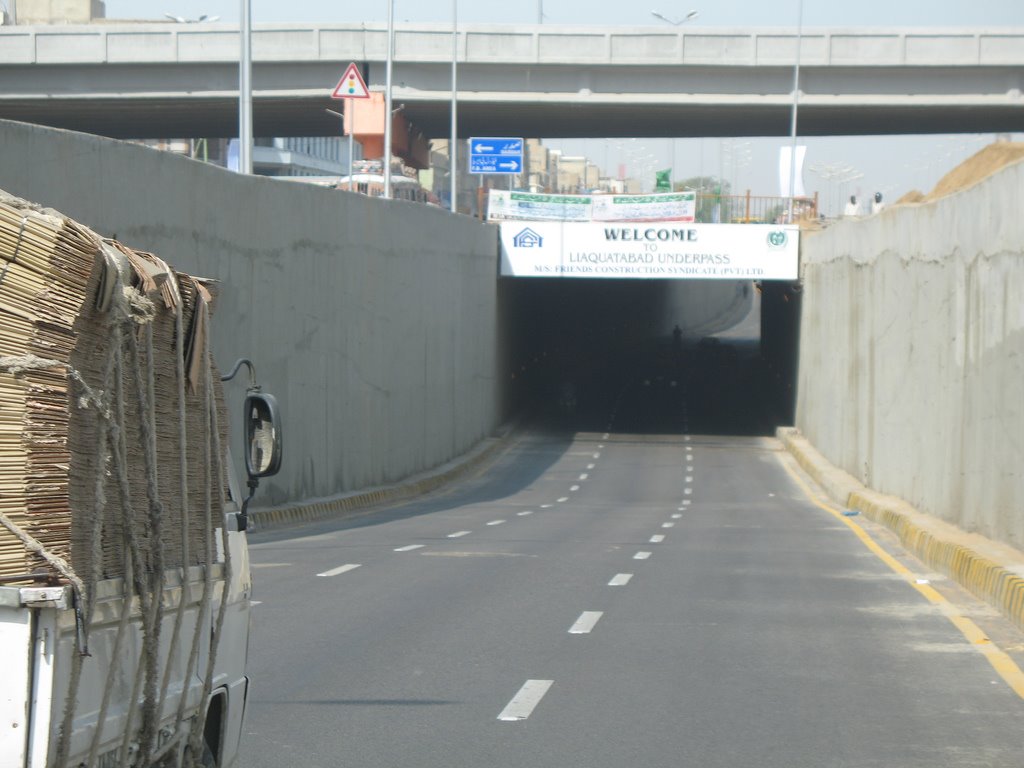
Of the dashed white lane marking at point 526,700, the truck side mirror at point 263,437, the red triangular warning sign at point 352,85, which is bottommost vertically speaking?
the dashed white lane marking at point 526,700

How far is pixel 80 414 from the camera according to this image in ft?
13.7

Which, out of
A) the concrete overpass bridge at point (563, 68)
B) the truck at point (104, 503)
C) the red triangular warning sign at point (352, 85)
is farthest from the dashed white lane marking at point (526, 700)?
the concrete overpass bridge at point (563, 68)

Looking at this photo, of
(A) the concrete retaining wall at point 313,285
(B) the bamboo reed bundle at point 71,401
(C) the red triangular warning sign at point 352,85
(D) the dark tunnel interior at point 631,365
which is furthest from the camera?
(D) the dark tunnel interior at point 631,365

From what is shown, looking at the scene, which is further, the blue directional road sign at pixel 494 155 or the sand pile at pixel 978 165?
the sand pile at pixel 978 165

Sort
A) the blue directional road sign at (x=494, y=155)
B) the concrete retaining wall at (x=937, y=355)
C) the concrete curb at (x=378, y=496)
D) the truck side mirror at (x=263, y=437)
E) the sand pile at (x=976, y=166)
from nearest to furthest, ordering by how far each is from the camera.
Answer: the truck side mirror at (x=263, y=437) → the concrete retaining wall at (x=937, y=355) → the concrete curb at (x=378, y=496) → the blue directional road sign at (x=494, y=155) → the sand pile at (x=976, y=166)

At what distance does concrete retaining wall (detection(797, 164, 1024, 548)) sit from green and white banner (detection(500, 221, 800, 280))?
26.1 feet

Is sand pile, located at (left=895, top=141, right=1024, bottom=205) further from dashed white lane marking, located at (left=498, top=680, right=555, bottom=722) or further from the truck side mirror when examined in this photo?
the truck side mirror

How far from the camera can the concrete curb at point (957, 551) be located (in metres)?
12.8

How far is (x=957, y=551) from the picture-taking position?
15648 mm

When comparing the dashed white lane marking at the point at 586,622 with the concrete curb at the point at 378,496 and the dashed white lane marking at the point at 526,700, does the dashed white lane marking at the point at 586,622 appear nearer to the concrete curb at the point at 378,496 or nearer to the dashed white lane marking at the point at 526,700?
the dashed white lane marking at the point at 526,700

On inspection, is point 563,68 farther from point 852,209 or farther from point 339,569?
point 339,569

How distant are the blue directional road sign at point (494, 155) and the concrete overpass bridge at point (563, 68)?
6.93ft

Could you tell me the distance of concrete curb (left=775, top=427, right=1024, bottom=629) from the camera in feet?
42.0

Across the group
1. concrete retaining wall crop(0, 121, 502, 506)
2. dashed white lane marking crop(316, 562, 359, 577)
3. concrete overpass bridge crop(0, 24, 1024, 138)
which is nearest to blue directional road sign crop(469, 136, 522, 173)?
concrete overpass bridge crop(0, 24, 1024, 138)
